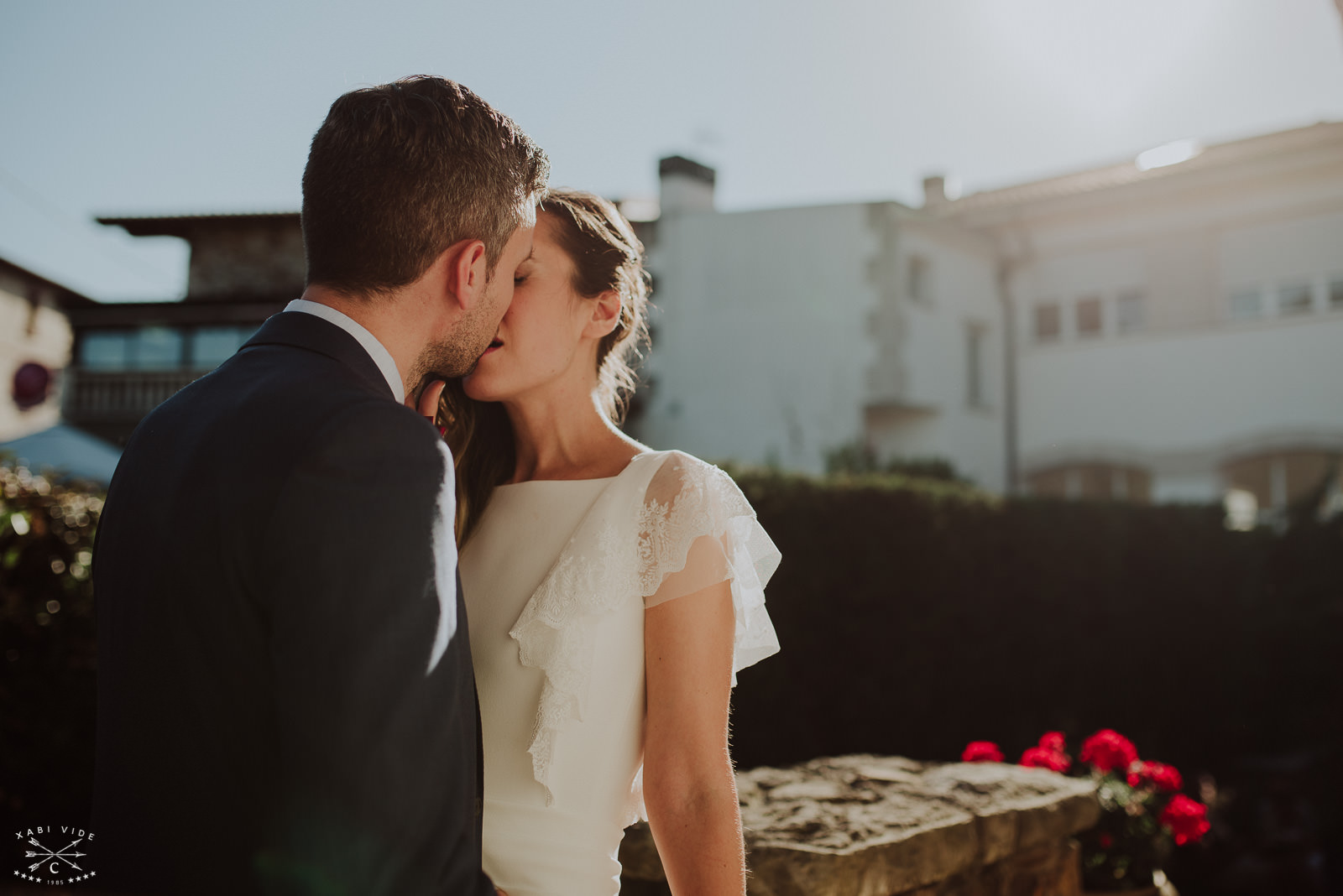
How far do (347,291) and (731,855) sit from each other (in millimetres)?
1214

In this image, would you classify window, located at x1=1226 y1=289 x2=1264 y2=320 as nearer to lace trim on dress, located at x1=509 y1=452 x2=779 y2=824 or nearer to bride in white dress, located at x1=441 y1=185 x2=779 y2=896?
bride in white dress, located at x1=441 y1=185 x2=779 y2=896

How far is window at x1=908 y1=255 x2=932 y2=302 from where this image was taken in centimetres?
2042

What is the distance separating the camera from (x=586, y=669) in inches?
78.8

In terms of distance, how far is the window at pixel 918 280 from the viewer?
Answer: 20422 millimetres

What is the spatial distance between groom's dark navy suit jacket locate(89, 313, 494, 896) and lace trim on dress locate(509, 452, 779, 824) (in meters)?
0.59

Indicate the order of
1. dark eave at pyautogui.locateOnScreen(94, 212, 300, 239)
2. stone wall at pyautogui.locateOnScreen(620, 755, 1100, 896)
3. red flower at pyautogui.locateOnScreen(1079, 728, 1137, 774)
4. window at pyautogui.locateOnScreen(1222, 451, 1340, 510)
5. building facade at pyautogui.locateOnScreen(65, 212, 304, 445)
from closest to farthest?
stone wall at pyautogui.locateOnScreen(620, 755, 1100, 896) → red flower at pyautogui.locateOnScreen(1079, 728, 1137, 774) → window at pyautogui.locateOnScreen(1222, 451, 1340, 510) → building facade at pyautogui.locateOnScreen(65, 212, 304, 445) → dark eave at pyautogui.locateOnScreen(94, 212, 300, 239)

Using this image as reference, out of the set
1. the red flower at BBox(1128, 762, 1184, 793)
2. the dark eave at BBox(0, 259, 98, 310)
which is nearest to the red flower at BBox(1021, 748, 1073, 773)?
the red flower at BBox(1128, 762, 1184, 793)

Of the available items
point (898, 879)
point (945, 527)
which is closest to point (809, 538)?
point (945, 527)

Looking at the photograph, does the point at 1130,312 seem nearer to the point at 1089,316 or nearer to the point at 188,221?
the point at 1089,316

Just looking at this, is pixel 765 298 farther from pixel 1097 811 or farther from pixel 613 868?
pixel 613 868

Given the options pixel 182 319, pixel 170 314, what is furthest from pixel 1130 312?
pixel 170 314

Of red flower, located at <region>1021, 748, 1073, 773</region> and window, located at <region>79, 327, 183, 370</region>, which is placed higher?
window, located at <region>79, 327, 183, 370</region>

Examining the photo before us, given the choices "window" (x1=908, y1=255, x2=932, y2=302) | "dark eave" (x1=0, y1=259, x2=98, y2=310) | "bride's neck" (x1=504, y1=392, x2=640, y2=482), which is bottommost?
"bride's neck" (x1=504, y1=392, x2=640, y2=482)

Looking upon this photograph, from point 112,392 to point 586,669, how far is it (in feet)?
86.1
